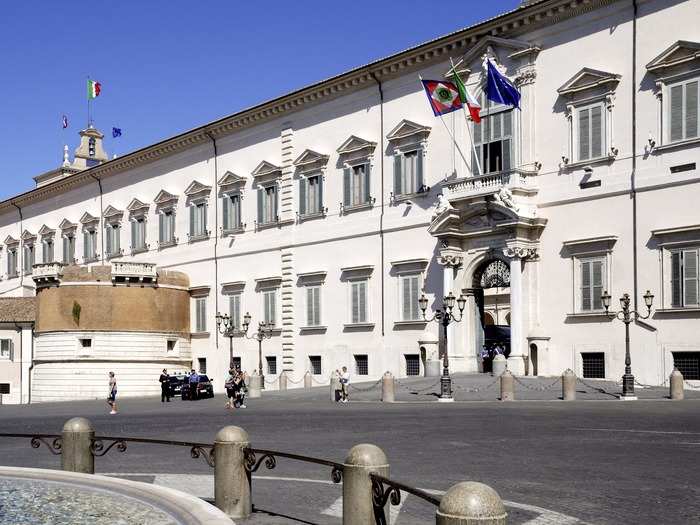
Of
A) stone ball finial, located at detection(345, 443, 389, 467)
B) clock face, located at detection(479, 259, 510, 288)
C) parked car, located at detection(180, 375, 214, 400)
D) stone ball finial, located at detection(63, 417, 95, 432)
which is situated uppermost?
clock face, located at detection(479, 259, 510, 288)

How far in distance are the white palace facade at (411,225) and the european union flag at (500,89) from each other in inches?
33.2

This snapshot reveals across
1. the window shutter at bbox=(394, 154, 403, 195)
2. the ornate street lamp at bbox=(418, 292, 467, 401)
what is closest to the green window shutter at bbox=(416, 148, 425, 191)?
the window shutter at bbox=(394, 154, 403, 195)

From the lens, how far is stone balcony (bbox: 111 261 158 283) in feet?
168

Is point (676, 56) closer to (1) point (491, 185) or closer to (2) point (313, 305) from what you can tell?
(1) point (491, 185)

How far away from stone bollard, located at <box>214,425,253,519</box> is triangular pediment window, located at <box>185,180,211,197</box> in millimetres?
42329

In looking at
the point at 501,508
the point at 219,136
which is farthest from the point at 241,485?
the point at 219,136

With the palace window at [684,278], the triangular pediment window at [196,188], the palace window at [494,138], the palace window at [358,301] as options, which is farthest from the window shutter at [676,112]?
the triangular pediment window at [196,188]

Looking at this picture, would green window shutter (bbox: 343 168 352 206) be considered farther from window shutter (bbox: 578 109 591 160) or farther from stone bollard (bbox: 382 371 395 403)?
stone bollard (bbox: 382 371 395 403)

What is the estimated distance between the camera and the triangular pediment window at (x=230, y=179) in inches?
1960

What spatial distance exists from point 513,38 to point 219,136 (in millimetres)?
20108

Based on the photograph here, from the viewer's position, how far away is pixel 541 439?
1756cm

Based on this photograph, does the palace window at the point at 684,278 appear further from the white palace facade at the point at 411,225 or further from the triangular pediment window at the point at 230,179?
the triangular pediment window at the point at 230,179

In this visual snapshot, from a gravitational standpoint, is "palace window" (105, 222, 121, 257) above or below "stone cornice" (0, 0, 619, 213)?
below

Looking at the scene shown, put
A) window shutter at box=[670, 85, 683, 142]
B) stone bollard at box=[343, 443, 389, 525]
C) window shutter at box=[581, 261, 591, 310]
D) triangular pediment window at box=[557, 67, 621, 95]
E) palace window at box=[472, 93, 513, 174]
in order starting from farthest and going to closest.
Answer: palace window at box=[472, 93, 513, 174]
window shutter at box=[581, 261, 591, 310]
triangular pediment window at box=[557, 67, 621, 95]
window shutter at box=[670, 85, 683, 142]
stone bollard at box=[343, 443, 389, 525]
